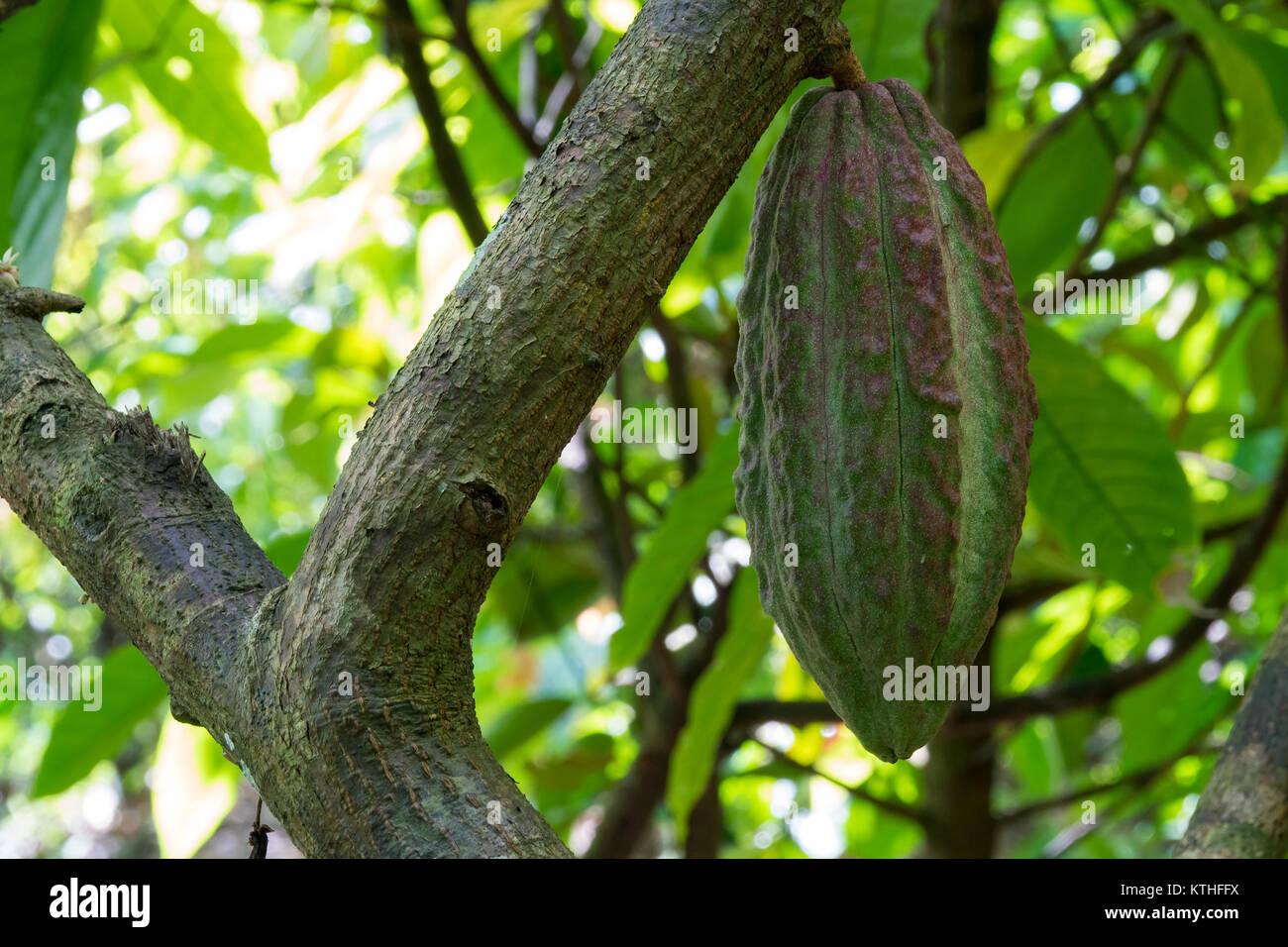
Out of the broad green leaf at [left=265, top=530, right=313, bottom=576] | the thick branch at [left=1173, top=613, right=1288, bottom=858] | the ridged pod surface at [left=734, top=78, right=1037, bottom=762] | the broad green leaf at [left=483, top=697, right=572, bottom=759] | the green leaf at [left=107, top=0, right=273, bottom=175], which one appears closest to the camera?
the ridged pod surface at [left=734, top=78, right=1037, bottom=762]

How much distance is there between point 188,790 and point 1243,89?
1.37 metres

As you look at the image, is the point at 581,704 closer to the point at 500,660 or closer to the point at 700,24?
the point at 500,660

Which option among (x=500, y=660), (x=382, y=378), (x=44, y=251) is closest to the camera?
(x=44, y=251)

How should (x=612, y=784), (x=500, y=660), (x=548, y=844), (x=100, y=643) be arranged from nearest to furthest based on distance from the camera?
1. (x=548, y=844)
2. (x=612, y=784)
3. (x=500, y=660)
4. (x=100, y=643)

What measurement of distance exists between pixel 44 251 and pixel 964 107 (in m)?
1.23

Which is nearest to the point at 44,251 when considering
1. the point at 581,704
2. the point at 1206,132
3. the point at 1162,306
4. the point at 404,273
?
the point at 581,704

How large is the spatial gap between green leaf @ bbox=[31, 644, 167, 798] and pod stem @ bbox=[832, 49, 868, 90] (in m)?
0.98

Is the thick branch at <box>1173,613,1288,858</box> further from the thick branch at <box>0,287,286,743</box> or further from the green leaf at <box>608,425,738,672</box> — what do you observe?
the thick branch at <box>0,287,286,743</box>

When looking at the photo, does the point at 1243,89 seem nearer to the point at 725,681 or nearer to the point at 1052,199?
the point at 1052,199

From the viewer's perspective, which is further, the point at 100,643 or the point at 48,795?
the point at 100,643

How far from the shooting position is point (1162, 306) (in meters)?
2.49

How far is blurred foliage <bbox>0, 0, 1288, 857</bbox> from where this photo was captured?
119 centimetres

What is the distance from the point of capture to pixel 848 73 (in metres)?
0.75

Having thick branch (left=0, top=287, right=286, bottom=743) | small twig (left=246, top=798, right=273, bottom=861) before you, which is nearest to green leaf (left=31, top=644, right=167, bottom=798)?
thick branch (left=0, top=287, right=286, bottom=743)
